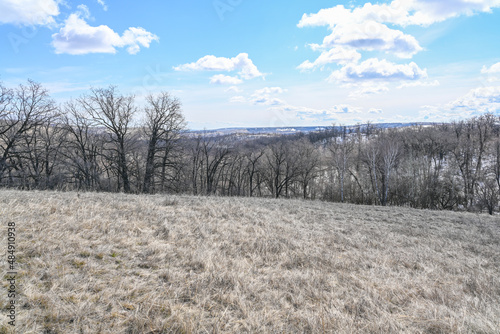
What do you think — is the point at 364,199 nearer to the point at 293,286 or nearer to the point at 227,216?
the point at 227,216

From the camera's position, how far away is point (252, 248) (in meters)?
6.03

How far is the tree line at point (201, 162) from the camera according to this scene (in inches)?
993

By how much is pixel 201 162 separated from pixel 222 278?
1485 inches

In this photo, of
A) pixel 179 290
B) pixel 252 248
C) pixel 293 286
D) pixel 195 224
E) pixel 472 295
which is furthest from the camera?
pixel 195 224

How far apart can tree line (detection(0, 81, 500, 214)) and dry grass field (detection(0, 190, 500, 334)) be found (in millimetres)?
11277

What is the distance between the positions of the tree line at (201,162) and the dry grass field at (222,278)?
37.0 ft

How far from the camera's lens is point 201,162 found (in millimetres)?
41125

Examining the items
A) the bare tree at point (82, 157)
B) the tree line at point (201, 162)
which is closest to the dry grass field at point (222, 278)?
the tree line at point (201, 162)

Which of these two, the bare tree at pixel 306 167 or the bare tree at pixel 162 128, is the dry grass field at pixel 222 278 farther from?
the bare tree at pixel 306 167

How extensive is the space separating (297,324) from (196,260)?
2.17 metres

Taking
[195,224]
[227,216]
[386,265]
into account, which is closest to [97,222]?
[195,224]

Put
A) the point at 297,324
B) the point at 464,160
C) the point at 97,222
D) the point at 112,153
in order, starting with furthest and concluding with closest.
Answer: the point at 464,160
the point at 112,153
the point at 97,222
the point at 297,324

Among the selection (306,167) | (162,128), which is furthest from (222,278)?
(306,167)

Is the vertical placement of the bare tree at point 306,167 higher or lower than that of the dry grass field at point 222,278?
lower
